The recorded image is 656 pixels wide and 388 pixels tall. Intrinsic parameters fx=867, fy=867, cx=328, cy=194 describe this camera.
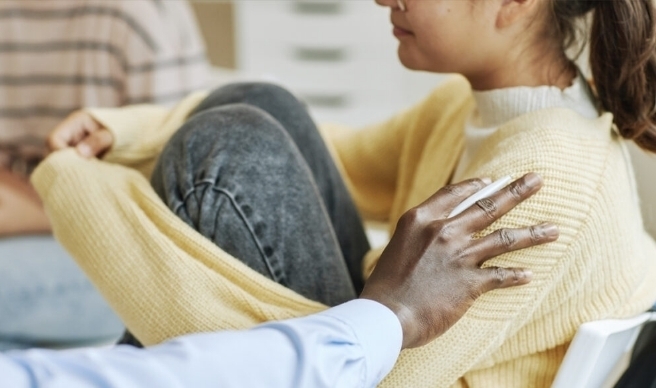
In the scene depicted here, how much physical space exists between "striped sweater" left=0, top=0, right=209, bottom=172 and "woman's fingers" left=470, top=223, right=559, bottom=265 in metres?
1.00

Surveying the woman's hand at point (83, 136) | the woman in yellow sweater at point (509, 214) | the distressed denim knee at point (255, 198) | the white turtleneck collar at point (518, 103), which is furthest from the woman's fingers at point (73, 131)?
the white turtleneck collar at point (518, 103)

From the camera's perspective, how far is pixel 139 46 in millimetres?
1626

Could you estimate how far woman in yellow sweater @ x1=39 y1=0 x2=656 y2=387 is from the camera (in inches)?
31.1

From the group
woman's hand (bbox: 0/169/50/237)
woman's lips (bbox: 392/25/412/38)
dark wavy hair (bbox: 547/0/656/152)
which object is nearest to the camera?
dark wavy hair (bbox: 547/0/656/152)

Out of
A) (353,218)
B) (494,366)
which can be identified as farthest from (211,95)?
(494,366)

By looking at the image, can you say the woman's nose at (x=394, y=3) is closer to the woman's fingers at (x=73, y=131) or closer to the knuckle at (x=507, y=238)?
the knuckle at (x=507, y=238)

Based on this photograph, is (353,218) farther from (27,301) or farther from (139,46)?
(139,46)

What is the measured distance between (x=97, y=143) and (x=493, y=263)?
1.79 ft

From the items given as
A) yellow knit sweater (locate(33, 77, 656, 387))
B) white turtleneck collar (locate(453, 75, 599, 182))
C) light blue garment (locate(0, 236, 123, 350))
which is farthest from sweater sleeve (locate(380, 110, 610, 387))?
light blue garment (locate(0, 236, 123, 350))

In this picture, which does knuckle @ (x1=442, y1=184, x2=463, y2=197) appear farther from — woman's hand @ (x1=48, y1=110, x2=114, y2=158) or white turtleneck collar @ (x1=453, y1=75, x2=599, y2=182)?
woman's hand @ (x1=48, y1=110, x2=114, y2=158)

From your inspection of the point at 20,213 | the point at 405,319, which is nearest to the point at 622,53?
the point at 405,319

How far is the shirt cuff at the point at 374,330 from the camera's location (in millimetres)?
676

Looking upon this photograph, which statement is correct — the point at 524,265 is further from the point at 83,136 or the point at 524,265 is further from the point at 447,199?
the point at 83,136

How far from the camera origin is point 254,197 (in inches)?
34.3
